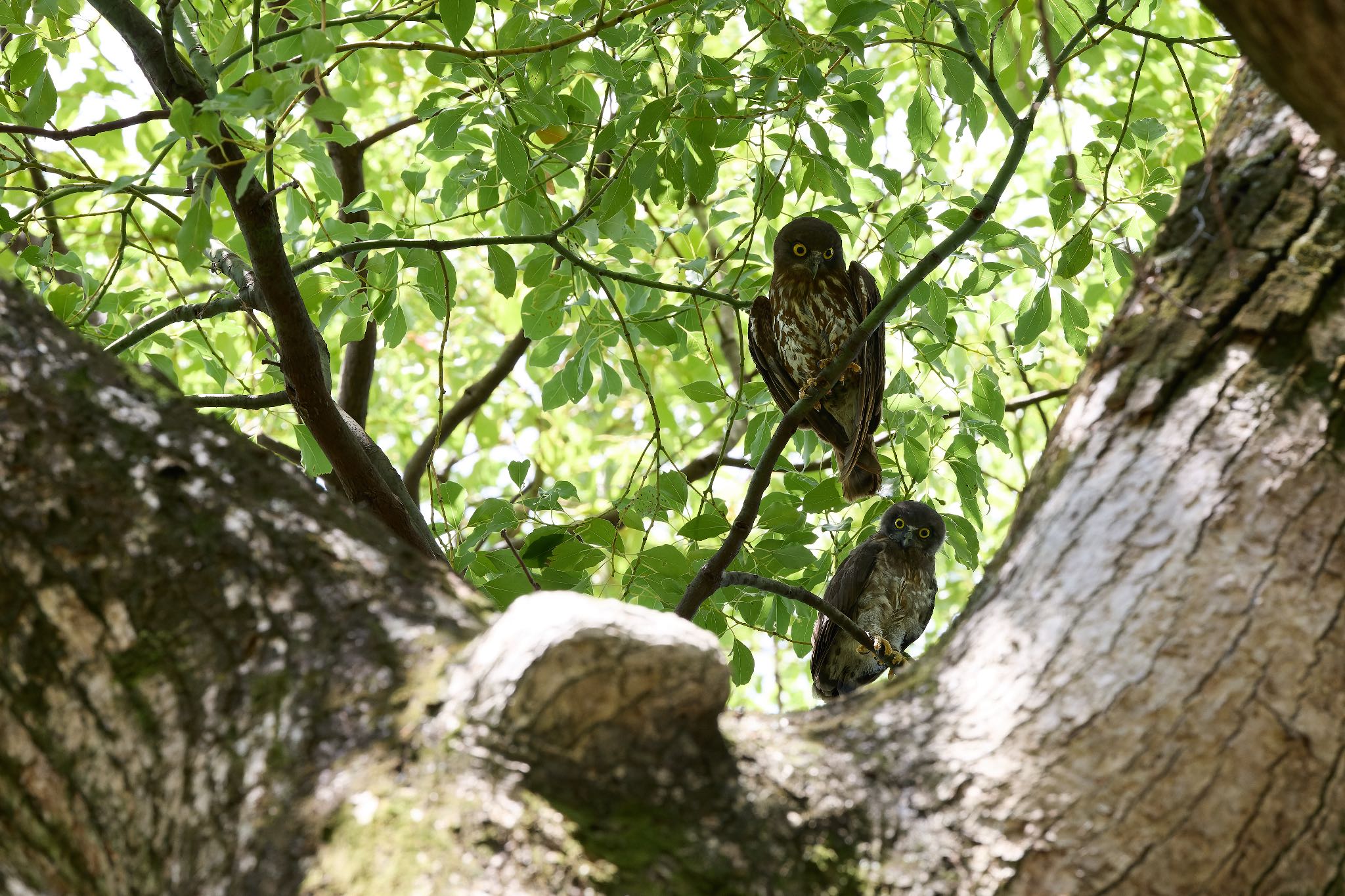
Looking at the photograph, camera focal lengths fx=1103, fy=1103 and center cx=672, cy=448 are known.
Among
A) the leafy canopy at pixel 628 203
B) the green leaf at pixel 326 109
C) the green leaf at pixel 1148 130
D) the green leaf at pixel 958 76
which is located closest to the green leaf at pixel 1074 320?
the leafy canopy at pixel 628 203

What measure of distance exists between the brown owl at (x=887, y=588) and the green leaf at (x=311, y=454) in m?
2.96

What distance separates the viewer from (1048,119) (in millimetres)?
6508

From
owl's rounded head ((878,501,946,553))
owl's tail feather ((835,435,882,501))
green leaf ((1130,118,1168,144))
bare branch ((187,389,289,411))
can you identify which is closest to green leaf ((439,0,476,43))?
bare branch ((187,389,289,411))

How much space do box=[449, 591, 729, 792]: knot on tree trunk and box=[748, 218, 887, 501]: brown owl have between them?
11.8 feet

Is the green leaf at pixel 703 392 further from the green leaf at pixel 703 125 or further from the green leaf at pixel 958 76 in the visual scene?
the green leaf at pixel 958 76

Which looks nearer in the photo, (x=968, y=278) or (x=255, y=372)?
(x=968, y=278)

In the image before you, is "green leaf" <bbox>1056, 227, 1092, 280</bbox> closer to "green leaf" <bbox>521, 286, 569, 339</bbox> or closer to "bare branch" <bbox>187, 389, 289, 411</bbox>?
"green leaf" <bbox>521, 286, 569, 339</bbox>

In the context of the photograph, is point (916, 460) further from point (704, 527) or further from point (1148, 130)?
point (1148, 130)

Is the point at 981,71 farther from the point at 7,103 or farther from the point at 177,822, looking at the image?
the point at 7,103

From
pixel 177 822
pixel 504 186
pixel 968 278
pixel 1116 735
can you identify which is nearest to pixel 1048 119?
pixel 968 278

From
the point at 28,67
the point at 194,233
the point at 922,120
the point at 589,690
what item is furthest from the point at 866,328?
the point at 28,67

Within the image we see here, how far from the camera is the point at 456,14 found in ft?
9.33

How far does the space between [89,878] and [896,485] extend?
10.5ft

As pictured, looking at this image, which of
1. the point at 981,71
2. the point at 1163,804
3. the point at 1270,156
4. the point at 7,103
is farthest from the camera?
the point at 7,103
